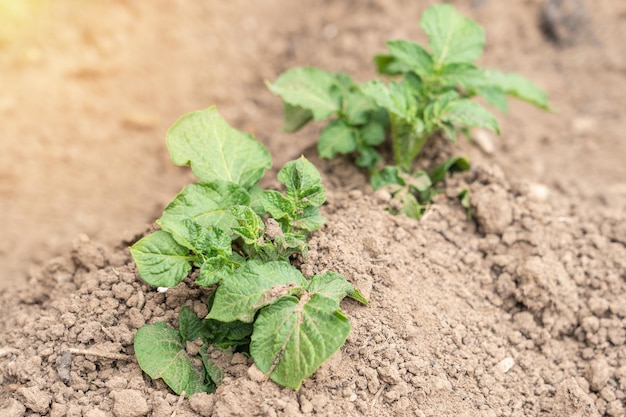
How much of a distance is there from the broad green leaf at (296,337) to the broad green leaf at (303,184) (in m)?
0.39

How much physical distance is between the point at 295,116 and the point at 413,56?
0.60 metres

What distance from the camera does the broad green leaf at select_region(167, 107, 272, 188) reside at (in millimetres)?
2607

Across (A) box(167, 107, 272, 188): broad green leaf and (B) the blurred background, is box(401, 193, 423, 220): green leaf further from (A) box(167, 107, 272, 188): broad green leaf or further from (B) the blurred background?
(B) the blurred background

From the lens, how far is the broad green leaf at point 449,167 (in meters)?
3.03

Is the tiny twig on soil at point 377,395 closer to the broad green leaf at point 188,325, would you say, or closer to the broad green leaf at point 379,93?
the broad green leaf at point 188,325

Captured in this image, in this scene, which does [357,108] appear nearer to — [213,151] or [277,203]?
[213,151]

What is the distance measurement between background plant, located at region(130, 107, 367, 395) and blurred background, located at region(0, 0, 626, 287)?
3.50ft

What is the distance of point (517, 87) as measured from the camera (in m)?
3.25

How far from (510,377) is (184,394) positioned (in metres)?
1.18

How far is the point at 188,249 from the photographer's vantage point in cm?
237

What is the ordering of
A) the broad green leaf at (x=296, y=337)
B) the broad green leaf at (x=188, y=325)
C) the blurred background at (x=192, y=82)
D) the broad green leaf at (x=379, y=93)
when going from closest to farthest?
1. the broad green leaf at (x=296, y=337)
2. the broad green leaf at (x=188, y=325)
3. the broad green leaf at (x=379, y=93)
4. the blurred background at (x=192, y=82)

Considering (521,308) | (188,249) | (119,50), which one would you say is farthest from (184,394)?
(119,50)

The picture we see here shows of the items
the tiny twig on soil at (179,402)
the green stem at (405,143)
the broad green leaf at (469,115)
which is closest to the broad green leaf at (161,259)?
the tiny twig on soil at (179,402)

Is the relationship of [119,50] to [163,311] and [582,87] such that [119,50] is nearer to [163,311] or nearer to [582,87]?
[163,311]
